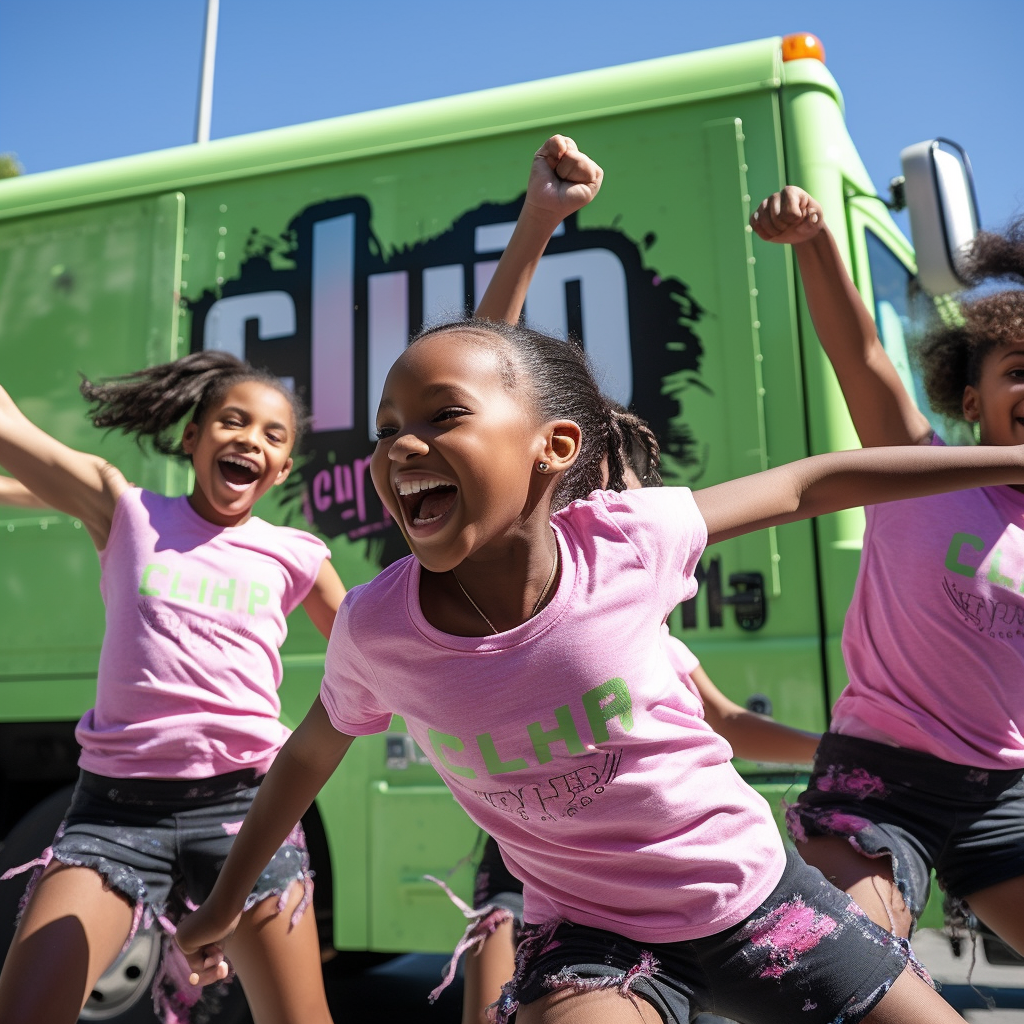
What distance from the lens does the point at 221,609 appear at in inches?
101

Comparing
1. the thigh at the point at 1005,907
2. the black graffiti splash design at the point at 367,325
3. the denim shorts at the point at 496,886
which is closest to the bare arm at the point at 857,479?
the thigh at the point at 1005,907

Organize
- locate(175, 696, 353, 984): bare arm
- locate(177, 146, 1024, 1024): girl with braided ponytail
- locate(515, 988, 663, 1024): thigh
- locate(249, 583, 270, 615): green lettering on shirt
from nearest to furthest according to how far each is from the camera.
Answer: locate(515, 988, 663, 1024): thigh → locate(177, 146, 1024, 1024): girl with braided ponytail → locate(175, 696, 353, 984): bare arm → locate(249, 583, 270, 615): green lettering on shirt

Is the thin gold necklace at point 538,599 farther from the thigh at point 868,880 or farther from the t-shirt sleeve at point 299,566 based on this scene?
the t-shirt sleeve at point 299,566

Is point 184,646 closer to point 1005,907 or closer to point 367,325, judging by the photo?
point 367,325

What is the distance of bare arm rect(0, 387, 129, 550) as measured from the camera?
2488mm

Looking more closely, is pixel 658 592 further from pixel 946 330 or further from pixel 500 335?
pixel 946 330

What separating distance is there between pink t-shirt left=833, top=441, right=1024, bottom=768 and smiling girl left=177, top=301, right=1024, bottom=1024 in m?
0.54

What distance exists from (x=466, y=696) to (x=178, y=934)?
2.49 feet

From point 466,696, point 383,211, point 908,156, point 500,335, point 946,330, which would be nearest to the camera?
point 466,696

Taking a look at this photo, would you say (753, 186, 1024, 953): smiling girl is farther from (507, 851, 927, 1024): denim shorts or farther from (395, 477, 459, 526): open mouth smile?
(395, 477, 459, 526): open mouth smile

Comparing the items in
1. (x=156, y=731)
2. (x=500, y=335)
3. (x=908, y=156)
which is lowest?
(x=156, y=731)

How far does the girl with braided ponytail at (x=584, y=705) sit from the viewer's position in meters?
1.58

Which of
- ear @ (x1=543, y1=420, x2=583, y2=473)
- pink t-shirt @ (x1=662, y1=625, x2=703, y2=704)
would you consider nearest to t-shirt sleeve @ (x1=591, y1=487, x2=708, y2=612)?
ear @ (x1=543, y1=420, x2=583, y2=473)

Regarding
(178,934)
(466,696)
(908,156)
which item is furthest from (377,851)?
(908,156)
